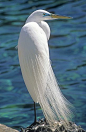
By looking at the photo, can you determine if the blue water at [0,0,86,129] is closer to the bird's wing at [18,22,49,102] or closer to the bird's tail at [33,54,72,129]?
the bird's tail at [33,54,72,129]

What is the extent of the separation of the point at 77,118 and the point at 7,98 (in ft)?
3.80

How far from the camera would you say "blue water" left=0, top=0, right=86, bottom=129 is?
5.31m

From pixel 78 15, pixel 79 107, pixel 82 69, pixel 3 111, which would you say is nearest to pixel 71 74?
pixel 82 69

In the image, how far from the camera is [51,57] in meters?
6.66

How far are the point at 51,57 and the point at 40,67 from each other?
10.7 ft

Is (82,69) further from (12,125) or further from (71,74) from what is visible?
(12,125)

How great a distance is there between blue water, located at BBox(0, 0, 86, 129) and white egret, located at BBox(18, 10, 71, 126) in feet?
4.66

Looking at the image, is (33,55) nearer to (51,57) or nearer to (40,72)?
(40,72)

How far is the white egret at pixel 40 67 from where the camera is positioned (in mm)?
3293

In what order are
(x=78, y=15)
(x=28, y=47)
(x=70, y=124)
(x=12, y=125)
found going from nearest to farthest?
(x=28, y=47), (x=70, y=124), (x=12, y=125), (x=78, y=15)

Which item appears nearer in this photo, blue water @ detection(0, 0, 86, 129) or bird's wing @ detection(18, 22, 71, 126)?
bird's wing @ detection(18, 22, 71, 126)

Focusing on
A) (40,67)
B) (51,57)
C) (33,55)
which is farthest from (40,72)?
(51,57)

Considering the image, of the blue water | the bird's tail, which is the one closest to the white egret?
the bird's tail

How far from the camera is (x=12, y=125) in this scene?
504 centimetres
